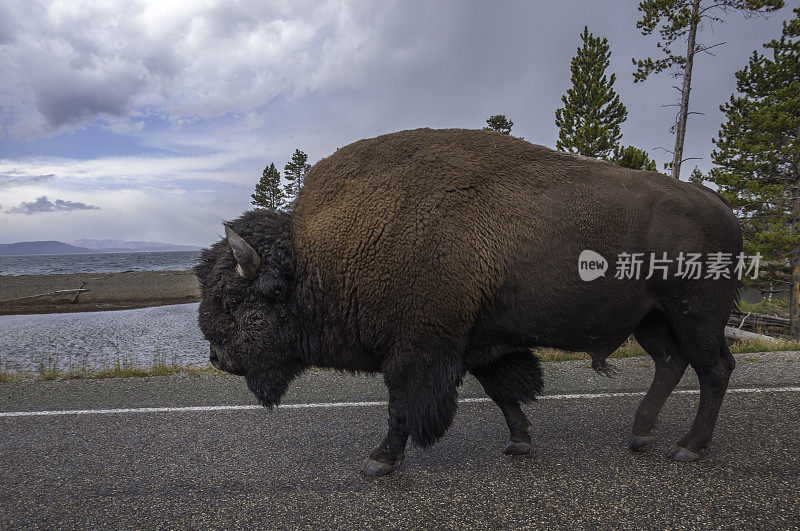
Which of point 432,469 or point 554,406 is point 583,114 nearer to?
point 554,406

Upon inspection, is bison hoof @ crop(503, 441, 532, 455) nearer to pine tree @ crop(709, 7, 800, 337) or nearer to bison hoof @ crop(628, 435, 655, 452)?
bison hoof @ crop(628, 435, 655, 452)

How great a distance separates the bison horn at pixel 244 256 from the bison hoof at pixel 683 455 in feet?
10.6

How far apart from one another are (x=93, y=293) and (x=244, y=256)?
114 feet

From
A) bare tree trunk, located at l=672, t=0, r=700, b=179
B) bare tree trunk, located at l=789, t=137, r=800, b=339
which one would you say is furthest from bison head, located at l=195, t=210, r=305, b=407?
bare tree trunk, located at l=789, t=137, r=800, b=339

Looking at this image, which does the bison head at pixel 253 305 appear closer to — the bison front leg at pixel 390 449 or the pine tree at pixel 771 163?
the bison front leg at pixel 390 449

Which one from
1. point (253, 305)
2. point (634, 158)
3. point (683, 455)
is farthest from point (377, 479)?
point (634, 158)

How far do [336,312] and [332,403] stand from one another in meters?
1.88

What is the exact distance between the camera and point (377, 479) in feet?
10.4

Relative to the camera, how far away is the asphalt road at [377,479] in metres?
2.66

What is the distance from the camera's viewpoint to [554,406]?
4.57 meters

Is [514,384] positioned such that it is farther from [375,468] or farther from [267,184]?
[267,184]

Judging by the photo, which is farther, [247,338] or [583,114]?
[583,114]

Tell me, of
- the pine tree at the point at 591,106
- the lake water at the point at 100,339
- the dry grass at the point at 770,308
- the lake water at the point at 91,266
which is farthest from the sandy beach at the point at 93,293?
the dry grass at the point at 770,308

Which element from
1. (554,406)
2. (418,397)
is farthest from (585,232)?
(554,406)
